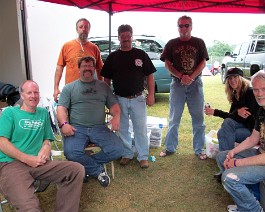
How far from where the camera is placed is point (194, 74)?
12.2ft

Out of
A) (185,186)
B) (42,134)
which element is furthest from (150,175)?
(42,134)

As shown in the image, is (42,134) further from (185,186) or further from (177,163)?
(177,163)

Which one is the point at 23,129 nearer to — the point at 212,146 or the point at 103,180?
the point at 103,180

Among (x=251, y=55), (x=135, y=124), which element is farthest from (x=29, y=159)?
(x=251, y=55)

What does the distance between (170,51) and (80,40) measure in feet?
3.97

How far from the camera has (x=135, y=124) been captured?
143 inches

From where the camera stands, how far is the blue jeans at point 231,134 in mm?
3150

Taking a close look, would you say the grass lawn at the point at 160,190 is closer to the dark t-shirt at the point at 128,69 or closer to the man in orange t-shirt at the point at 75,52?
Result: the dark t-shirt at the point at 128,69

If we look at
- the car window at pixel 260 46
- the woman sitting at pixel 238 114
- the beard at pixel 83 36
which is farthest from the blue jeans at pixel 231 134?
the car window at pixel 260 46

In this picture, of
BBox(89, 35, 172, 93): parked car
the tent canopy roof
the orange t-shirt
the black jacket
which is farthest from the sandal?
BBox(89, 35, 172, 93): parked car

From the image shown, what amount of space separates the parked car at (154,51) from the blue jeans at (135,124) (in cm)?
386

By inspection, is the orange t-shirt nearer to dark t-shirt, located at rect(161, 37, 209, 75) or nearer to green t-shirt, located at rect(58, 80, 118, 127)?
green t-shirt, located at rect(58, 80, 118, 127)

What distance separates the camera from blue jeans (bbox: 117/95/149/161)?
3.53 metres

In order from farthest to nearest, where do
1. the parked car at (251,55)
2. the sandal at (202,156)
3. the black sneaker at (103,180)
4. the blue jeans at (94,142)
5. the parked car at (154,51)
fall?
the parked car at (251,55), the parked car at (154,51), the sandal at (202,156), the black sneaker at (103,180), the blue jeans at (94,142)
